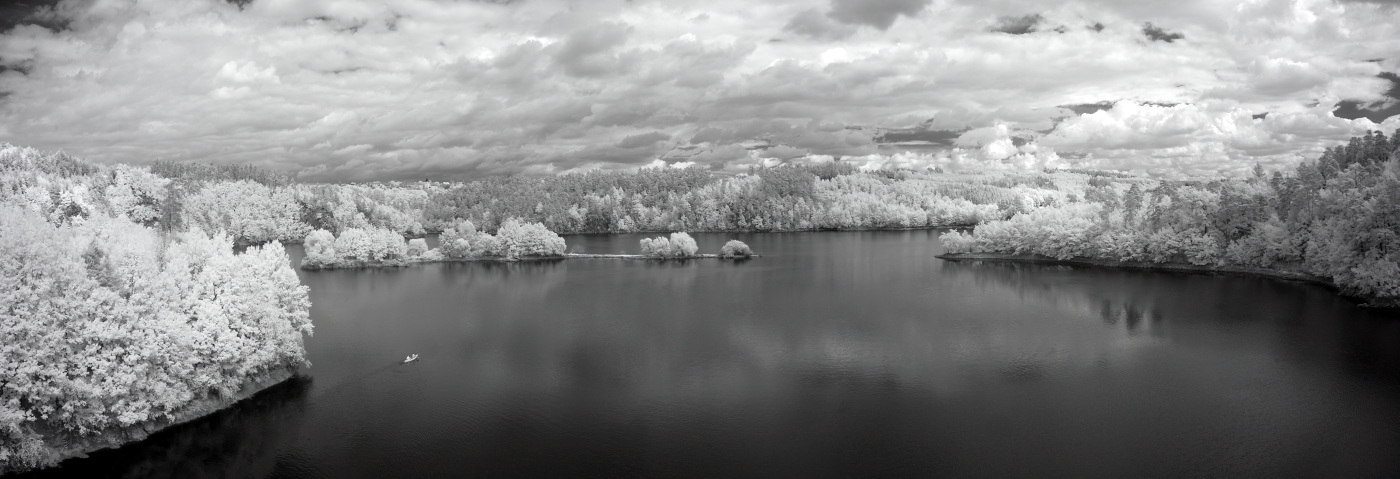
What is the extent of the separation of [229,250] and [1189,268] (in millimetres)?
81042

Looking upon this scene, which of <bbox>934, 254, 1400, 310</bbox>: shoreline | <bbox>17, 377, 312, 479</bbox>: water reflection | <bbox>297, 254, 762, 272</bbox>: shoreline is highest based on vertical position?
<bbox>297, 254, 762, 272</bbox>: shoreline

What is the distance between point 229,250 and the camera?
34.8 metres

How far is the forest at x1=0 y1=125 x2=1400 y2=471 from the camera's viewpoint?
24172mm

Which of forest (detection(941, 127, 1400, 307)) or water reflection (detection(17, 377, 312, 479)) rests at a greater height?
forest (detection(941, 127, 1400, 307))

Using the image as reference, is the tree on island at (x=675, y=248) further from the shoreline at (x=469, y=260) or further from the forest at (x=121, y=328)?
the forest at (x=121, y=328)

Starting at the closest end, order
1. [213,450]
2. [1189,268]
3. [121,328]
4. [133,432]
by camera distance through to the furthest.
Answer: [121,328] → [213,450] → [133,432] → [1189,268]

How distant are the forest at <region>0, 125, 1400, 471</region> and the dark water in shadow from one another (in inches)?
89.9

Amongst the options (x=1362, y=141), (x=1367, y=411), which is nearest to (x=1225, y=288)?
(x=1362, y=141)

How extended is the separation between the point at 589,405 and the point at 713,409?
5.43 m

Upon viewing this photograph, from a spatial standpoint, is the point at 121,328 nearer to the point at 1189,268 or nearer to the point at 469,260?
the point at 469,260

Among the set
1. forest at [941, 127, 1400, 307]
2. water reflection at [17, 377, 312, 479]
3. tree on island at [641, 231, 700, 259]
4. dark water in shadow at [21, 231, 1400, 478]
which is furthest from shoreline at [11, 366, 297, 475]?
tree on island at [641, 231, 700, 259]

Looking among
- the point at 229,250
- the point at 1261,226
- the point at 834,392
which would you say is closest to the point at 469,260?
the point at 229,250

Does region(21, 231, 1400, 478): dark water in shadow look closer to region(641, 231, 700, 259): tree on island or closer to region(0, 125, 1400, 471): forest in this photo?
region(0, 125, 1400, 471): forest

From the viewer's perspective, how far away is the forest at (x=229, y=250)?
79.3ft
